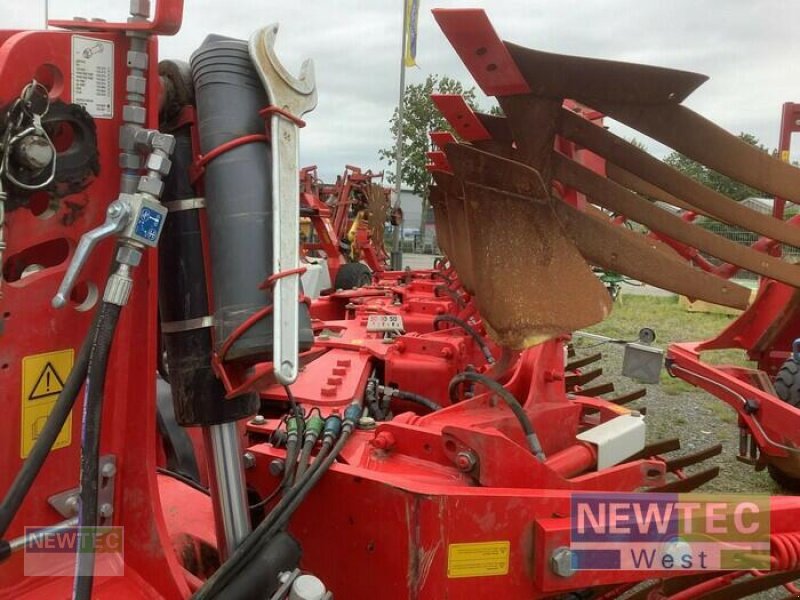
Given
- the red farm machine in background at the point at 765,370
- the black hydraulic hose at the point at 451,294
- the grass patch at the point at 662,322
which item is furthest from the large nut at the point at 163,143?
the grass patch at the point at 662,322

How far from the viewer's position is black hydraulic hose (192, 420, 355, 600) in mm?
1283

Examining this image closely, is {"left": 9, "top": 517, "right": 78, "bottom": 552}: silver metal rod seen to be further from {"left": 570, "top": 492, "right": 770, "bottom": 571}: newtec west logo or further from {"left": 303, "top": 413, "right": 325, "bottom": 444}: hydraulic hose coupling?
{"left": 570, "top": 492, "right": 770, "bottom": 571}: newtec west logo

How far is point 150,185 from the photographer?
1124 millimetres

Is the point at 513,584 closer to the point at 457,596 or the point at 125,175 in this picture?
the point at 457,596

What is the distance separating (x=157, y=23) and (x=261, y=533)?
1044mm

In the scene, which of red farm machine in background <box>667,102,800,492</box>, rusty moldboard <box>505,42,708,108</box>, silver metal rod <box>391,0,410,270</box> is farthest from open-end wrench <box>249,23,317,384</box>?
silver metal rod <box>391,0,410,270</box>

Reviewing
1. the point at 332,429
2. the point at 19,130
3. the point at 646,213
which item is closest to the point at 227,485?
the point at 332,429

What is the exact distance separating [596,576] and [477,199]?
3.89 ft

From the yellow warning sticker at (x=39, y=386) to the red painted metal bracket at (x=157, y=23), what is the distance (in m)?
0.60

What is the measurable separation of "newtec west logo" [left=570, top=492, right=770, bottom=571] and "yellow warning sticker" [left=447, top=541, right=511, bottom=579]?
0.20 meters

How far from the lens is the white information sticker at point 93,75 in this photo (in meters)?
1.12

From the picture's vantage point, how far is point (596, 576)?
1.74 meters

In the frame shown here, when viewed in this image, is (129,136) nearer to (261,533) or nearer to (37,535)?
(37,535)

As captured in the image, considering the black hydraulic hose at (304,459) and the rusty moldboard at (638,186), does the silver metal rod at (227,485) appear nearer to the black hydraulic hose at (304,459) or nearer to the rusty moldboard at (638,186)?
the black hydraulic hose at (304,459)
